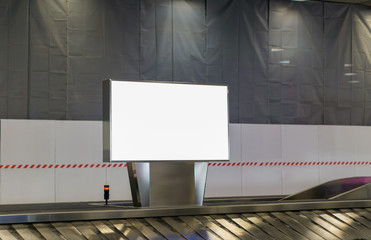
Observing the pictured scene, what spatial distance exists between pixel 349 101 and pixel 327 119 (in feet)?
3.08

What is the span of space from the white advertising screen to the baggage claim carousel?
613mm

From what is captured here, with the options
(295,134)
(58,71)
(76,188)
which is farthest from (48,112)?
(295,134)

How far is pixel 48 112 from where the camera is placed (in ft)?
44.4

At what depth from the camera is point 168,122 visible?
660 cm

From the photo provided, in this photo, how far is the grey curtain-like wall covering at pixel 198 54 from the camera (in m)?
13.5

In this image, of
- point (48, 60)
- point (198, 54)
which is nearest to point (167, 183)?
point (48, 60)

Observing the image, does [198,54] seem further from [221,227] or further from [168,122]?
[221,227]

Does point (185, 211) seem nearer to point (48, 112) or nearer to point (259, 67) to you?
point (48, 112)

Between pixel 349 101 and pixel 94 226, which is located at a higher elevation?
pixel 349 101

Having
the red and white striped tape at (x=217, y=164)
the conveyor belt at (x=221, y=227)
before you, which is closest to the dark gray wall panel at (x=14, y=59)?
the red and white striped tape at (x=217, y=164)

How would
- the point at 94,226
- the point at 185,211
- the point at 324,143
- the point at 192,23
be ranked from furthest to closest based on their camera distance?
the point at 324,143
the point at 192,23
the point at 185,211
the point at 94,226

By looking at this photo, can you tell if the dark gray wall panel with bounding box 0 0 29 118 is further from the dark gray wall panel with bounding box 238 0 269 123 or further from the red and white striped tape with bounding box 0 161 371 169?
the dark gray wall panel with bounding box 238 0 269 123

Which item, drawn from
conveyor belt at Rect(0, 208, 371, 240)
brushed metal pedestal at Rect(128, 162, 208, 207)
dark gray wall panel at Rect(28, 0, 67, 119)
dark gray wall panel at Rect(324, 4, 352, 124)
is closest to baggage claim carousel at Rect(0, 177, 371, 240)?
conveyor belt at Rect(0, 208, 371, 240)

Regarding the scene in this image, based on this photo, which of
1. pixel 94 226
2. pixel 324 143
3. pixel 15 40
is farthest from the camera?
pixel 324 143
